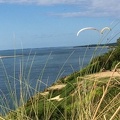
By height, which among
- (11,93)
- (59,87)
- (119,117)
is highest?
(11,93)

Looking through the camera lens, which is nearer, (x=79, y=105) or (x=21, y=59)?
(x=79, y=105)

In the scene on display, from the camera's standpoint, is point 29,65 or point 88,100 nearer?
point 88,100

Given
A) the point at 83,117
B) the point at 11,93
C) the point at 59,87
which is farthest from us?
the point at 59,87

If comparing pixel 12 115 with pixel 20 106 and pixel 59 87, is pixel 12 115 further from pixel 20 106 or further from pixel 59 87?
pixel 59 87

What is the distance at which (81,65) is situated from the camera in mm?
3002

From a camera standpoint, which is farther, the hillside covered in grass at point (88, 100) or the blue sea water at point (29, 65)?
the blue sea water at point (29, 65)

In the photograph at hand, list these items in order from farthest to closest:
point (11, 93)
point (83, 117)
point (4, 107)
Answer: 1. point (4, 107)
2. point (11, 93)
3. point (83, 117)

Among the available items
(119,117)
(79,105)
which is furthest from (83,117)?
(119,117)

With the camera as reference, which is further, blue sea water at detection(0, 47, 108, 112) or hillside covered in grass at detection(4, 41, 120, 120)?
blue sea water at detection(0, 47, 108, 112)

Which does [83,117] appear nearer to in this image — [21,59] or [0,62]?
[21,59]

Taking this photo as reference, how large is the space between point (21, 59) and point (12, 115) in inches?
17.2

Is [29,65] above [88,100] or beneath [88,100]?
above

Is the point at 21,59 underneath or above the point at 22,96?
above

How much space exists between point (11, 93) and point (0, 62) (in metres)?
0.42
